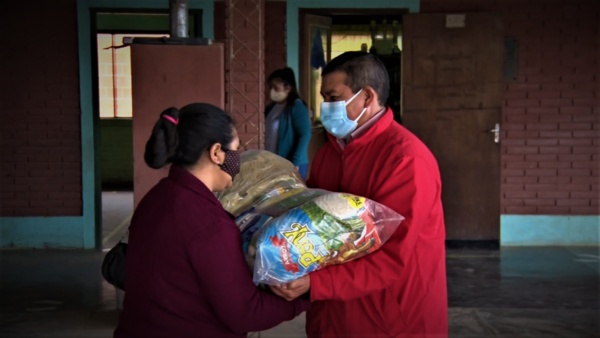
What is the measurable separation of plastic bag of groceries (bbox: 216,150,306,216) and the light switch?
4386mm

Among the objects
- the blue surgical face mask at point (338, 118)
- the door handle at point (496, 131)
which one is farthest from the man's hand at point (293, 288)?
the door handle at point (496, 131)

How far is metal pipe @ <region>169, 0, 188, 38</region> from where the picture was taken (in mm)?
4492

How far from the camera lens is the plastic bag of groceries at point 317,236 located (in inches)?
65.4

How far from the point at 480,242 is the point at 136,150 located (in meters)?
3.63

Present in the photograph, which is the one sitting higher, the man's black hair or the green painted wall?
the man's black hair

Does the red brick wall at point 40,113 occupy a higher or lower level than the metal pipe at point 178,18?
lower

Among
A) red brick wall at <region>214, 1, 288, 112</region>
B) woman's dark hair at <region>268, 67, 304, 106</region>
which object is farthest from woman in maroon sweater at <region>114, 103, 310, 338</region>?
red brick wall at <region>214, 1, 288, 112</region>

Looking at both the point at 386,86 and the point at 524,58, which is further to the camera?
the point at 524,58

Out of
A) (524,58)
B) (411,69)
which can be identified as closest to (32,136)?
(411,69)

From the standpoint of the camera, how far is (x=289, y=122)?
5.13 meters

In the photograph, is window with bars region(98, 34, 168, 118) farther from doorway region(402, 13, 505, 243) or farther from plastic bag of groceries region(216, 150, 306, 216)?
plastic bag of groceries region(216, 150, 306, 216)

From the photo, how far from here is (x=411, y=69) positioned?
6.23 metres

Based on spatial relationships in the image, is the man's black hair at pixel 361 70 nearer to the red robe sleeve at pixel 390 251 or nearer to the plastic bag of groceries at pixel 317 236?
the red robe sleeve at pixel 390 251

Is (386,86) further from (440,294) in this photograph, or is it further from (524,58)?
(524,58)
